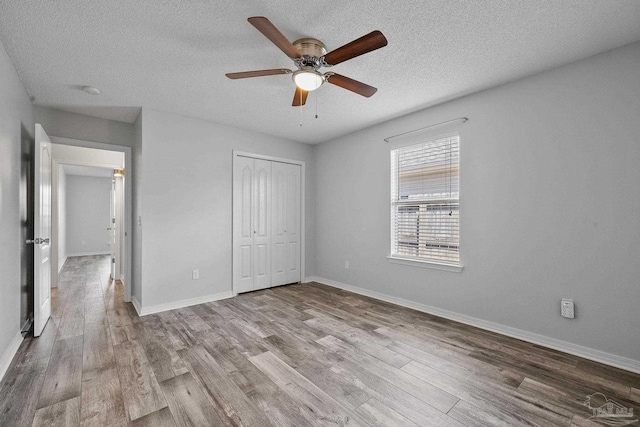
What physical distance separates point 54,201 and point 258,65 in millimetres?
5034

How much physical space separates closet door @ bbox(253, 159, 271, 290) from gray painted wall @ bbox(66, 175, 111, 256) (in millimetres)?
7410

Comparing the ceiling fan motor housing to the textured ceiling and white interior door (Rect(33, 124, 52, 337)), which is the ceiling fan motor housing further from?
white interior door (Rect(33, 124, 52, 337))

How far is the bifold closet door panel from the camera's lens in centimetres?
429

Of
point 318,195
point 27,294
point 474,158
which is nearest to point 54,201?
point 27,294

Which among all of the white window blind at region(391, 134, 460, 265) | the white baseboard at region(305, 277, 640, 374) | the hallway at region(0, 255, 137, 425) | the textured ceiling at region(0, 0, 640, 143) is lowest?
the hallway at region(0, 255, 137, 425)

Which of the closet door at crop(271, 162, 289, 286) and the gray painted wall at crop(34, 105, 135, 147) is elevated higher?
the gray painted wall at crop(34, 105, 135, 147)

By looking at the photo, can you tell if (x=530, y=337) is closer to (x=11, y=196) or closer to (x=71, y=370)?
(x=71, y=370)

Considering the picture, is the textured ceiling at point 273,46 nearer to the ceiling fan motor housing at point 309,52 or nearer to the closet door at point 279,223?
the ceiling fan motor housing at point 309,52

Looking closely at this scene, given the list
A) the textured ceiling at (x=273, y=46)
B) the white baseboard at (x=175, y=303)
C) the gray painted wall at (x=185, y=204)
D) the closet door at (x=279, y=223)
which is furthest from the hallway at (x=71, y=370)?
the textured ceiling at (x=273, y=46)

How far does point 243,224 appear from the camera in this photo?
4395 millimetres

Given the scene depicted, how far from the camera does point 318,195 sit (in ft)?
17.2

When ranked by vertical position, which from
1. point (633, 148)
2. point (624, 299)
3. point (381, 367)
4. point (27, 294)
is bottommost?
point (381, 367)

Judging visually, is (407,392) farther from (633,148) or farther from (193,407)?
(633,148)

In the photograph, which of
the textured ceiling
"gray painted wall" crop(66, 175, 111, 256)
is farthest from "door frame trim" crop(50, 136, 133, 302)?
"gray painted wall" crop(66, 175, 111, 256)
